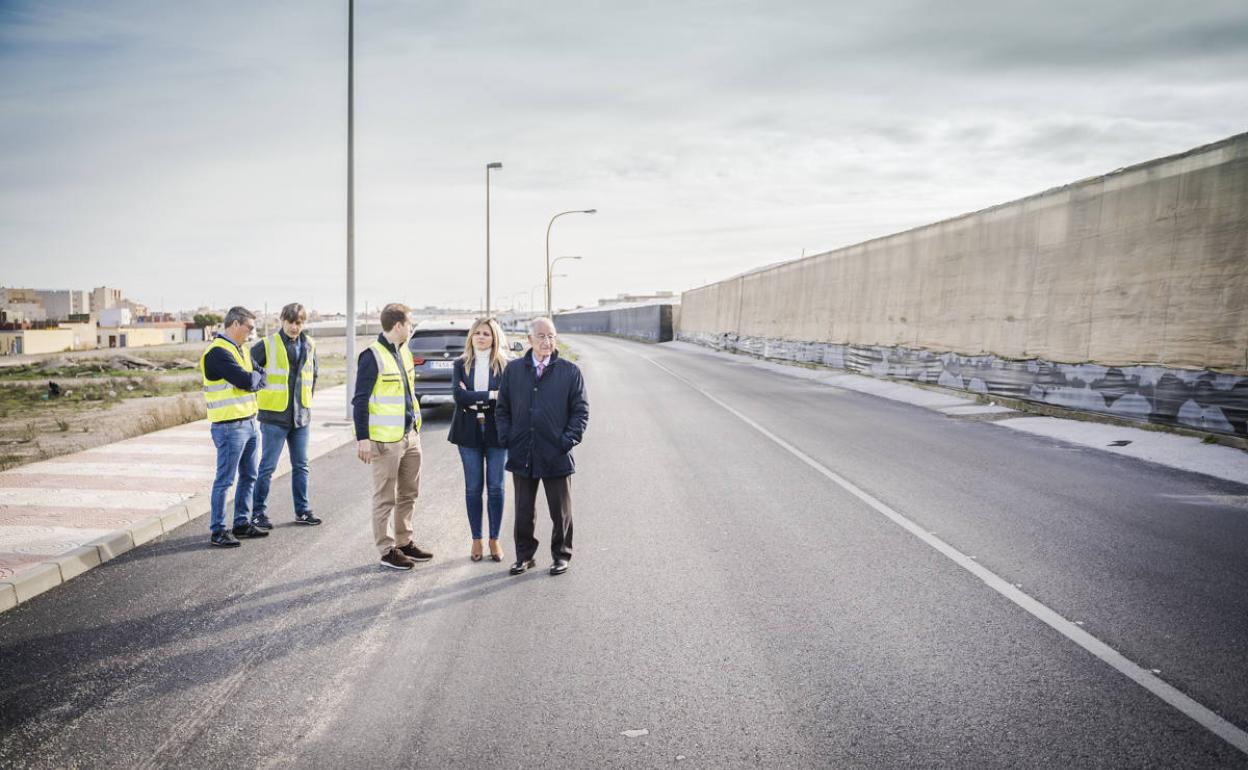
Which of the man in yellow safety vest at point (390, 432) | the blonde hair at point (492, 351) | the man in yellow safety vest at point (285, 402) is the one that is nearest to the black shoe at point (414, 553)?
the man in yellow safety vest at point (390, 432)

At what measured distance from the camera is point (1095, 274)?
44.9 ft

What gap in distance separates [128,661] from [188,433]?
30.4ft

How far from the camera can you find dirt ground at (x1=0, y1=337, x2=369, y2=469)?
12.4 m

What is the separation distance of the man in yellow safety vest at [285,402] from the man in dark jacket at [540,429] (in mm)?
2277

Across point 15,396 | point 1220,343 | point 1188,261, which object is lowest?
point 15,396

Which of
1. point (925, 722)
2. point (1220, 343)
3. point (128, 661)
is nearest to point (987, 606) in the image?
point (925, 722)

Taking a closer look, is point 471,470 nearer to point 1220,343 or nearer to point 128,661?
point 128,661

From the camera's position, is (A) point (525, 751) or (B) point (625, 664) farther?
(B) point (625, 664)

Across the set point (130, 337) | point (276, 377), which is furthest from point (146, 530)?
point (130, 337)

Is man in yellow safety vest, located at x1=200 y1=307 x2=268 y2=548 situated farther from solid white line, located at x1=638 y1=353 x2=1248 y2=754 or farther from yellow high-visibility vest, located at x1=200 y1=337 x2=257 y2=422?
solid white line, located at x1=638 y1=353 x2=1248 y2=754

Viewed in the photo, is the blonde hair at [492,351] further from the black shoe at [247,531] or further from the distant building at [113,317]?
the distant building at [113,317]

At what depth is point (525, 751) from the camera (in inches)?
122

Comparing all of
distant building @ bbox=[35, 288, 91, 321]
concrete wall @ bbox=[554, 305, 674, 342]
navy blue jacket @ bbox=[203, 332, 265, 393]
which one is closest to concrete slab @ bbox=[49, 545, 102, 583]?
navy blue jacket @ bbox=[203, 332, 265, 393]

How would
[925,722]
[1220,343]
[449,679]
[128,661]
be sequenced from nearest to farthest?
[925,722] < [449,679] < [128,661] < [1220,343]
